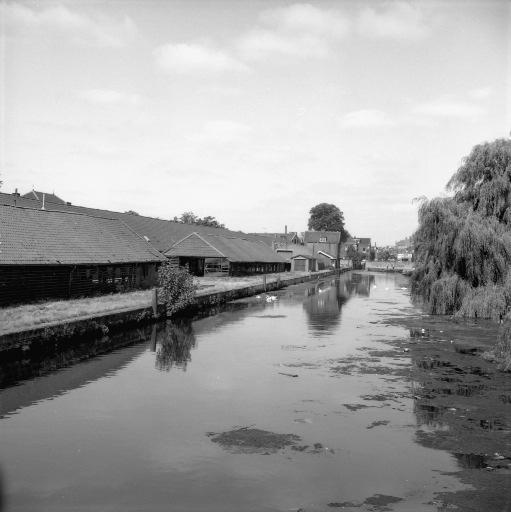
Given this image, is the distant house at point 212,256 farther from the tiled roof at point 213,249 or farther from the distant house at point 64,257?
the distant house at point 64,257

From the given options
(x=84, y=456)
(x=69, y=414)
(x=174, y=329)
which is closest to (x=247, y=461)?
(x=84, y=456)

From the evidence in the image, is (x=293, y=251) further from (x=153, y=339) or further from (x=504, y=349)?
(x=504, y=349)

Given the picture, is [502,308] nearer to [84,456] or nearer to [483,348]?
[483,348]

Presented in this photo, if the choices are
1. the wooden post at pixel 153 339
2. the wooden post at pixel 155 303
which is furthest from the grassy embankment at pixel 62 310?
the wooden post at pixel 153 339

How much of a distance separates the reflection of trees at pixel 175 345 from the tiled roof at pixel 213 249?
25.7 metres

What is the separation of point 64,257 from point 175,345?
10.1 meters

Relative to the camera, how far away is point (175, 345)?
22312 mm

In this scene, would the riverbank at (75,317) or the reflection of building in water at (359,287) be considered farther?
the reflection of building in water at (359,287)

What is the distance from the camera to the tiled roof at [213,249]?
179 ft

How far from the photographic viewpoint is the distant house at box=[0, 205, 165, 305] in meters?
25.2

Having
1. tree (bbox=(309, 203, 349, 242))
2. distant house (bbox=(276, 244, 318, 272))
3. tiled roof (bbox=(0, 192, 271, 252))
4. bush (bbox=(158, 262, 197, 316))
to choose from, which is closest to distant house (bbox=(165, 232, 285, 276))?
tiled roof (bbox=(0, 192, 271, 252))

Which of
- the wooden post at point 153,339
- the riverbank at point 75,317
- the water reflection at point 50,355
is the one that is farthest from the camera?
the wooden post at point 153,339

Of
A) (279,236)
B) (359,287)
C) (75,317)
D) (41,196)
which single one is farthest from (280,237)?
(75,317)

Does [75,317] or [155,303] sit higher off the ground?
[155,303]
